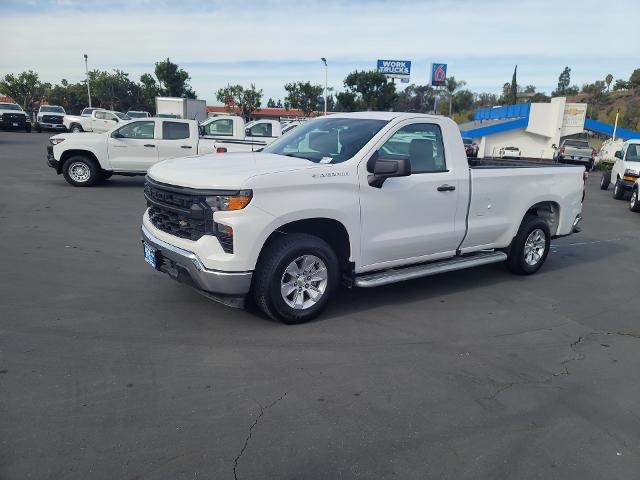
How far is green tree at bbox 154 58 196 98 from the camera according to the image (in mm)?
56156

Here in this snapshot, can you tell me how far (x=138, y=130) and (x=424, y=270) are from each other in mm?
10206

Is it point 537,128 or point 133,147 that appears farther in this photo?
point 537,128

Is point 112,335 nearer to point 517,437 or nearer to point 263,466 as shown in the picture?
point 263,466

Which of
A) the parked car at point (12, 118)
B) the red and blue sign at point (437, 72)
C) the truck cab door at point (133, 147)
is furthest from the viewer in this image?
the red and blue sign at point (437, 72)

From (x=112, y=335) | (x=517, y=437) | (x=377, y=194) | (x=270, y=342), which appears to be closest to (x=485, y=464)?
(x=517, y=437)

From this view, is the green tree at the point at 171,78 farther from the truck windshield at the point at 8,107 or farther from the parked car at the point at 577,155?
the parked car at the point at 577,155

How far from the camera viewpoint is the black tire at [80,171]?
42.5 feet

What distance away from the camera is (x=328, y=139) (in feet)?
18.1

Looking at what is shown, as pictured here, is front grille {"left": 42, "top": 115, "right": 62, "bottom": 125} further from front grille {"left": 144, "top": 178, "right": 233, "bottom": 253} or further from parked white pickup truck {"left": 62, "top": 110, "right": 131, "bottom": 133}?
front grille {"left": 144, "top": 178, "right": 233, "bottom": 253}

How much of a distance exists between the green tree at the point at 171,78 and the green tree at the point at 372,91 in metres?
A: 17.5

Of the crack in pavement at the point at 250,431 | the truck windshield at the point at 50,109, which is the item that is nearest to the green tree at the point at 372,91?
the truck windshield at the point at 50,109

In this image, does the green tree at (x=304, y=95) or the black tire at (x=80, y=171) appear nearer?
the black tire at (x=80, y=171)

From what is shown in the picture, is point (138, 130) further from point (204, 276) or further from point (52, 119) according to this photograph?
point (52, 119)

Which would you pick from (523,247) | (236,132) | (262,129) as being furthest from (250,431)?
(262,129)
